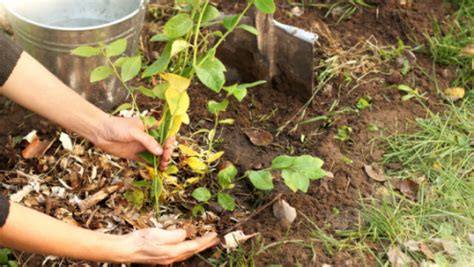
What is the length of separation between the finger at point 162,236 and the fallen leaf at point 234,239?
24cm

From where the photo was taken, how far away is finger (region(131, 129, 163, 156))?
223 cm

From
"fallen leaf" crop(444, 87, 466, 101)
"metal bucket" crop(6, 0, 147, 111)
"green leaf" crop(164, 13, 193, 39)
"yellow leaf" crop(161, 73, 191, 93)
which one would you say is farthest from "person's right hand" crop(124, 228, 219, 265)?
"fallen leaf" crop(444, 87, 466, 101)

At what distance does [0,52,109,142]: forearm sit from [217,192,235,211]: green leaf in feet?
1.52

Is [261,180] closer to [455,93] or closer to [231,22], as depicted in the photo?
[231,22]

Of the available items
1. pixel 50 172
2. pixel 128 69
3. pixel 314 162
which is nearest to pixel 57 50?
pixel 50 172

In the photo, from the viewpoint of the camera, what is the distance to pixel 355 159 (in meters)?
2.68

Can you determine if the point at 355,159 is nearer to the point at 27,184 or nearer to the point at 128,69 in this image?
the point at 128,69

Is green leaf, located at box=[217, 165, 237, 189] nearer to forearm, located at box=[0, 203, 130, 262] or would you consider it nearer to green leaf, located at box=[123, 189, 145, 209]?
green leaf, located at box=[123, 189, 145, 209]

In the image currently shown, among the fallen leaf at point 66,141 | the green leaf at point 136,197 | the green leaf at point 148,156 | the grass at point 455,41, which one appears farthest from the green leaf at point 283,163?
the grass at point 455,41

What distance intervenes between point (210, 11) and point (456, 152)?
118 cm

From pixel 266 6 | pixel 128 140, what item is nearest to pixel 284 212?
pixel 128 140

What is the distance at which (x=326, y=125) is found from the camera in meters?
2.81

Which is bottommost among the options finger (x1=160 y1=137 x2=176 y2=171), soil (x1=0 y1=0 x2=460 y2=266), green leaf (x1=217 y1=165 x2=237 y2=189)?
soil (x1=0 y1=0 x2=460 y2=266)

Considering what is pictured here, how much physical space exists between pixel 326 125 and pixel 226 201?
0.64 meters
